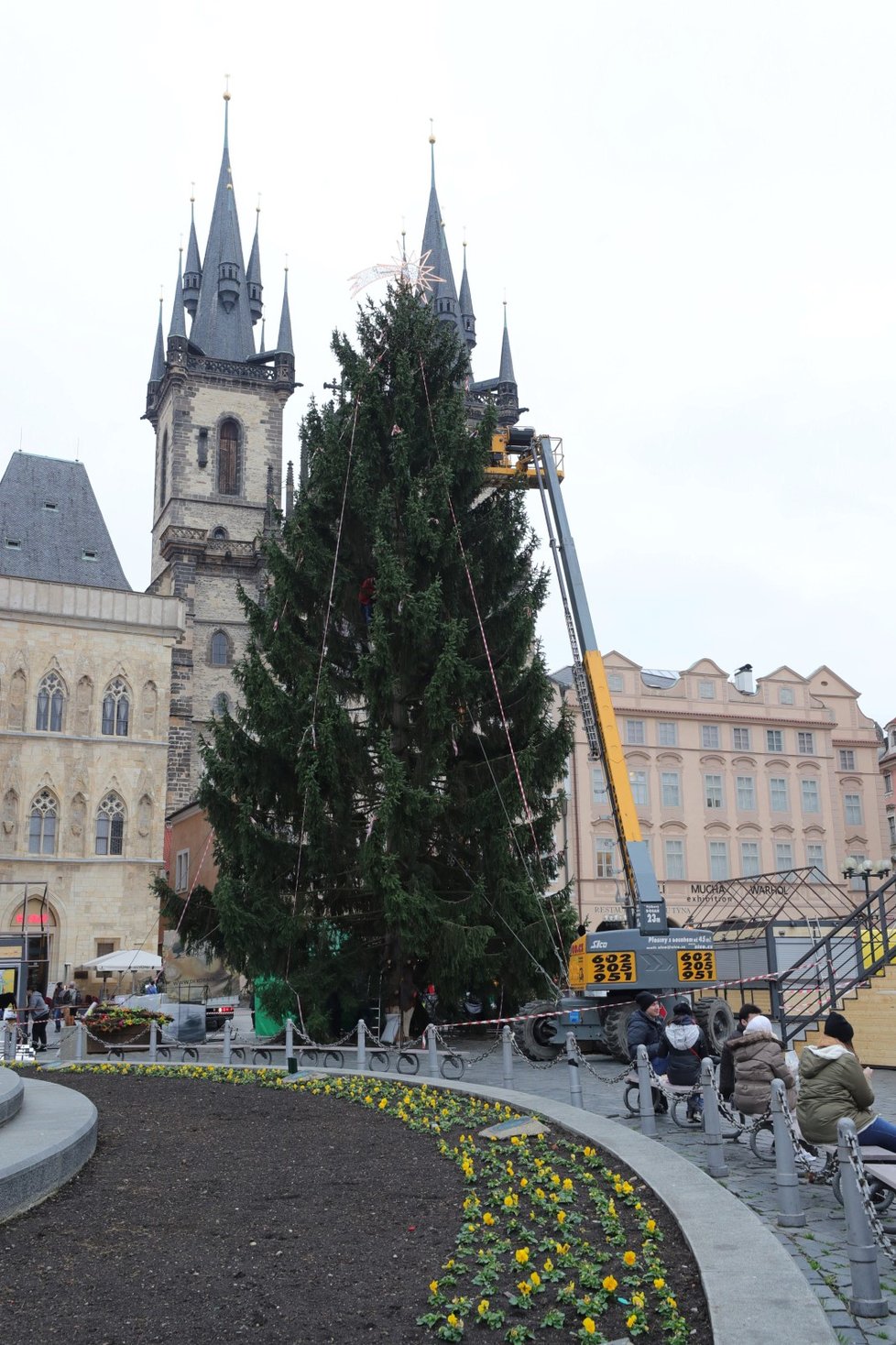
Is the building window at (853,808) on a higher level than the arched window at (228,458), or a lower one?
lower

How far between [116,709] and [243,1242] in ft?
123

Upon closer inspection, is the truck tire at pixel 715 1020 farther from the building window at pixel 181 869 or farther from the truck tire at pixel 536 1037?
the building window at pixel 181 869

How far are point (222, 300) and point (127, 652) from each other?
3501cm

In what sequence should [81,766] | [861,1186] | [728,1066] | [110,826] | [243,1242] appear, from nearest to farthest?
1. [861,1186]
2. [243,1242]
3. [728,1066]
4. [81,766]
5. [110,826]

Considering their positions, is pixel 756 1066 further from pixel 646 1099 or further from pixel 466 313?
pixel 466 313

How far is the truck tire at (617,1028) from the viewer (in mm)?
18047

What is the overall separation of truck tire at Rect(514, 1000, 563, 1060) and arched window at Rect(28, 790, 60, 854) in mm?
25771

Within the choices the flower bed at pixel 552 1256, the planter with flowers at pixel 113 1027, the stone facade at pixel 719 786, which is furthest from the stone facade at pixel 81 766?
the flower bed at pixel 552 1256

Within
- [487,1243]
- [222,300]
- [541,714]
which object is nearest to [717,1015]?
[541,714]

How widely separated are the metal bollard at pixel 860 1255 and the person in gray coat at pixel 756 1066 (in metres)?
4.63

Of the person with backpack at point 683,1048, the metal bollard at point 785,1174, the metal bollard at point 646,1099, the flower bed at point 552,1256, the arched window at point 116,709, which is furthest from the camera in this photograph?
the arched window at point 116,709

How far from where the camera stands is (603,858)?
51.5 metres

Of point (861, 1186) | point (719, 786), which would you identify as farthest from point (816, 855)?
point (861, 1186)

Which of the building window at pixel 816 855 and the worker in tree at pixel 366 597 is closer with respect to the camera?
the worker in tree at pixel 366 597
